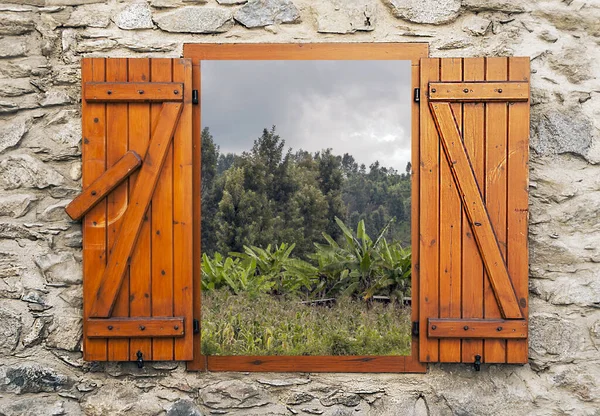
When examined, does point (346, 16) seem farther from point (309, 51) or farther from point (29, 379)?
point (29, 379)

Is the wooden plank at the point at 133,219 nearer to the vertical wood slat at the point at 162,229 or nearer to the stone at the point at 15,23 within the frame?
the vertical wood slat at the point at 162,229

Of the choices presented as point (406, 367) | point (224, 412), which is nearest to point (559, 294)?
point (406, 367)

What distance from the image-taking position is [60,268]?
263 cm

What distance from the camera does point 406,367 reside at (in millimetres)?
2607

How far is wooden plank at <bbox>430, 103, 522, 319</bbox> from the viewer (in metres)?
2.50

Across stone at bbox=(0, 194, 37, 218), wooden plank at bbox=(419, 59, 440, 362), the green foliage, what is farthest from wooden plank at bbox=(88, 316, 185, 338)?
the green foliage

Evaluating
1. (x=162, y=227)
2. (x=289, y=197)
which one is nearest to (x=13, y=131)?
(x=162, y=227)

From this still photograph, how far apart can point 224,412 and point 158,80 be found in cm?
155

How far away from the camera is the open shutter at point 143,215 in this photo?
8.32ft

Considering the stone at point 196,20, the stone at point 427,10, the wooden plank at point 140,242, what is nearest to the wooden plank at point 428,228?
the stone at point 427,10

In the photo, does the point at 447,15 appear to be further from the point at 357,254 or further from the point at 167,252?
the point at 357,254

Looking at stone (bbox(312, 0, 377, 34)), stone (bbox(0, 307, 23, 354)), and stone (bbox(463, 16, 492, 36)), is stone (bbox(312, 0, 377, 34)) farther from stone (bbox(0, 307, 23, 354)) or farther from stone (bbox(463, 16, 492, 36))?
stone (bbox(0, 307, 23, 354))

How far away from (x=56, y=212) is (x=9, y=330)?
1.93 ft

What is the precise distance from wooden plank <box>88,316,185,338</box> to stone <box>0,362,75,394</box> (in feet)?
1.01
